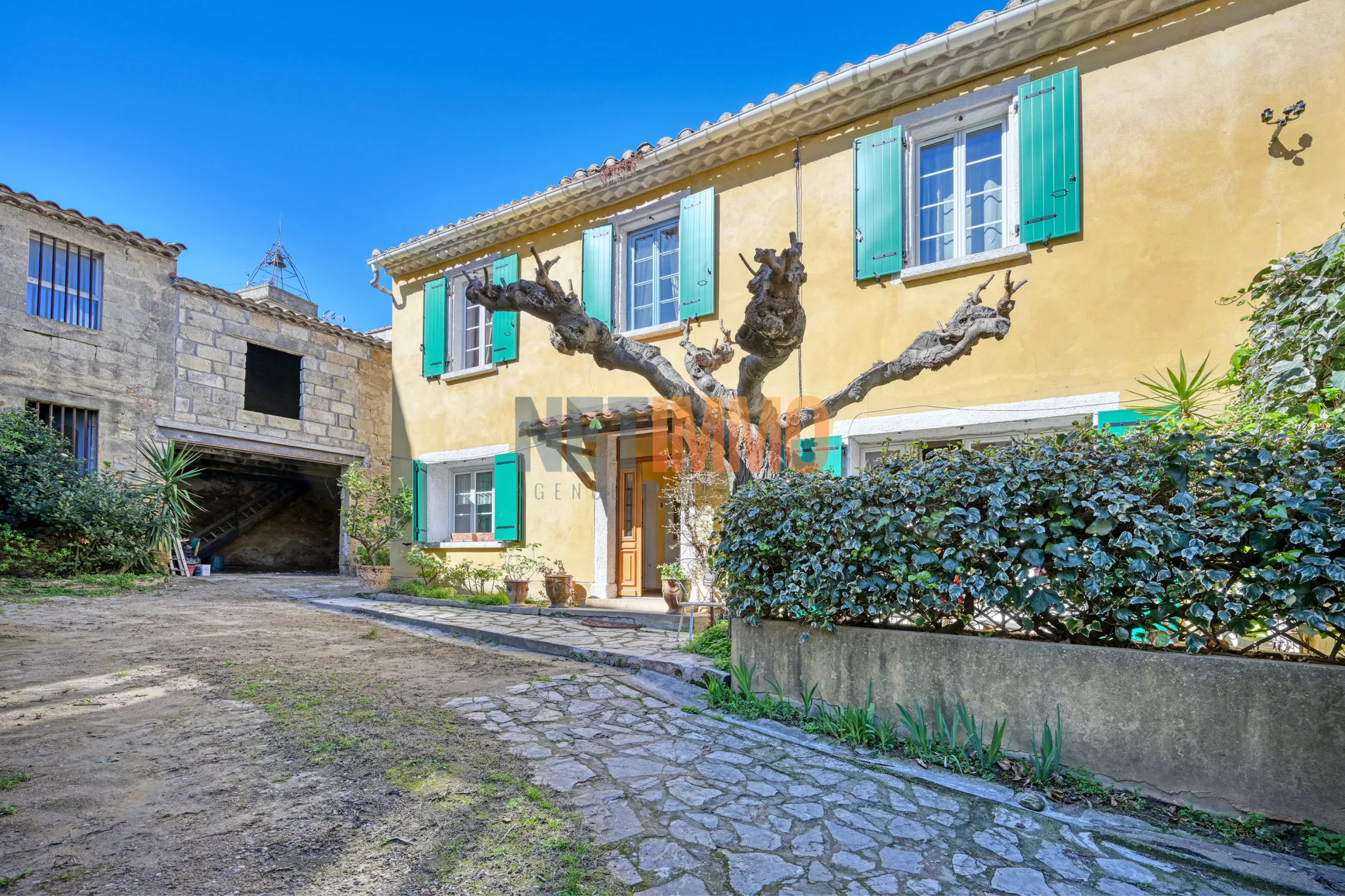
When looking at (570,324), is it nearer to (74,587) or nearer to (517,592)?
(517,592)

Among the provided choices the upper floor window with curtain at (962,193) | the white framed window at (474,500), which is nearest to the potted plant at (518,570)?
the white framed window at (474,500)

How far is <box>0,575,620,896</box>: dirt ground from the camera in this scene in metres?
2.21

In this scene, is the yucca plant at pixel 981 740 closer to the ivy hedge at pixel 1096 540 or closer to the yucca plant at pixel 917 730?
the yucca plant at pixel 917 730

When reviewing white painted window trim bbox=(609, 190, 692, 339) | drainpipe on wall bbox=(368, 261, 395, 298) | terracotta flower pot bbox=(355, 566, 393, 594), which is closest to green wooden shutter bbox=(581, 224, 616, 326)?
white painted window trim bbox=(609, 190, 692, 339)

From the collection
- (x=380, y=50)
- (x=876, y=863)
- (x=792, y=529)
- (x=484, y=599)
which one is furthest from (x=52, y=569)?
(x=876, y=863)

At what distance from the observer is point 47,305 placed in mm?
11086

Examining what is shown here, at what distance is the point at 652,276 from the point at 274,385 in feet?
38.5

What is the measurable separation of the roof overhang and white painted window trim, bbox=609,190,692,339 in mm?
244

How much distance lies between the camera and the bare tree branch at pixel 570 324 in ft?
14.5

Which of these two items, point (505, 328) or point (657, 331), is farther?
point (505, 328)

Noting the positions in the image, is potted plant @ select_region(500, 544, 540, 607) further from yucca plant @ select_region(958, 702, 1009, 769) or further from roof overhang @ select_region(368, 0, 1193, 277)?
yucca plant @ select_region(958, 702, 1009, 769)

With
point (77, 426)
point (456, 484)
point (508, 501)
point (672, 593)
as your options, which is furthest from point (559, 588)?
point (77, 426)

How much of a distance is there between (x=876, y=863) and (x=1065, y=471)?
1975 millimetres

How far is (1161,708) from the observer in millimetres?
2910
